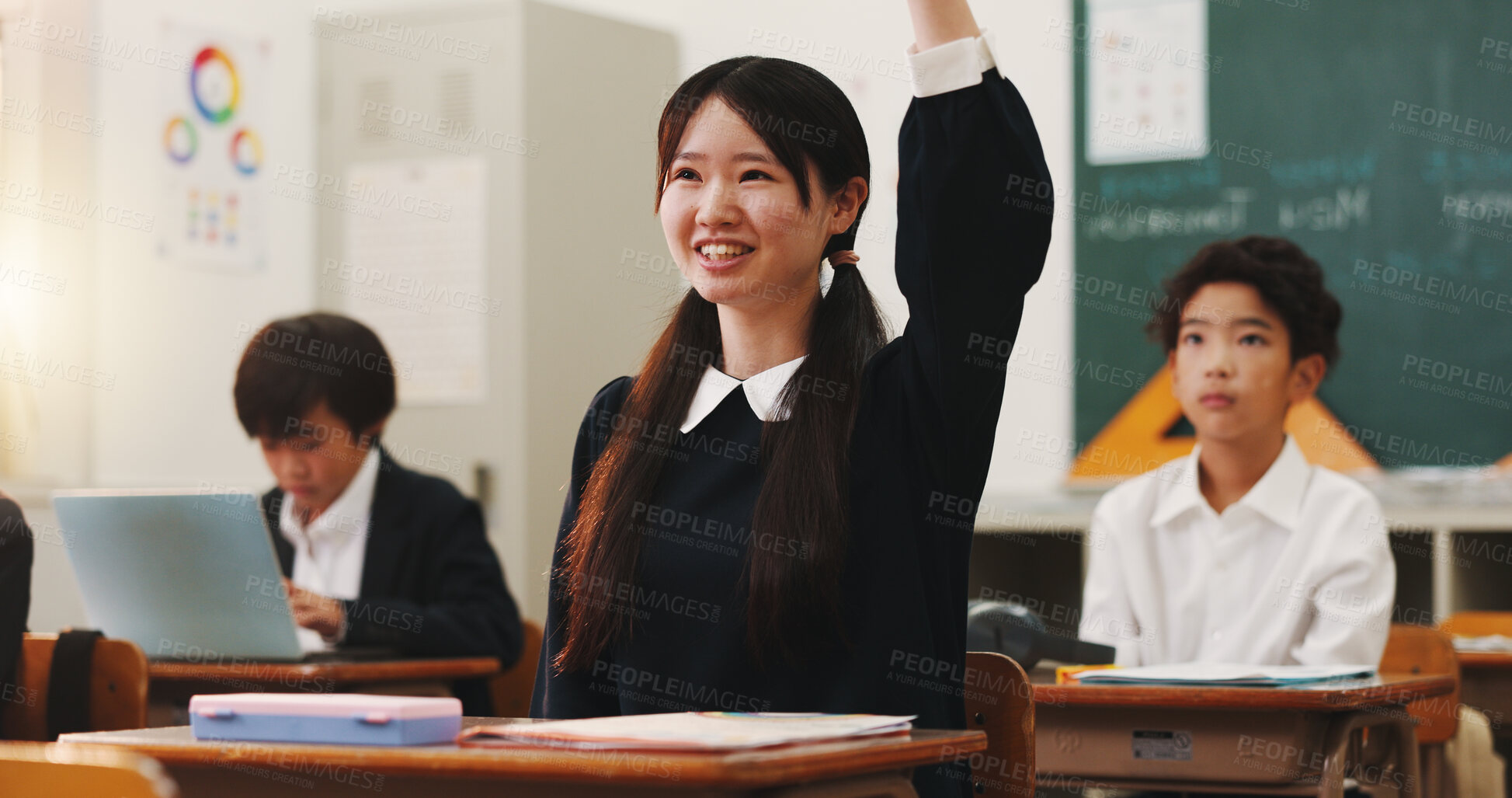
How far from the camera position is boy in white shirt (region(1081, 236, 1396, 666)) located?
253 cm

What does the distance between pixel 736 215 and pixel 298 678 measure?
3.99ft

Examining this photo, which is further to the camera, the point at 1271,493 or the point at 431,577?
the point at 431,577

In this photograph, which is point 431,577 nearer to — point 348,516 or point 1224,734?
point 348,516

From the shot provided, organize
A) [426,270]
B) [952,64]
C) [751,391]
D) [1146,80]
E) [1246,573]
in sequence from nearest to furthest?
[952,64], [751,391], [1246,573], [1146,80], [426,270]

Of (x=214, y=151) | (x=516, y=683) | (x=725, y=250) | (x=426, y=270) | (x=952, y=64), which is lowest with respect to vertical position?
(x=516, y=683)

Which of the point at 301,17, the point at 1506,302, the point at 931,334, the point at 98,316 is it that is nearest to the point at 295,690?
the point at 931,334

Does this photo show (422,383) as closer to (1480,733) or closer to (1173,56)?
(1173,56)

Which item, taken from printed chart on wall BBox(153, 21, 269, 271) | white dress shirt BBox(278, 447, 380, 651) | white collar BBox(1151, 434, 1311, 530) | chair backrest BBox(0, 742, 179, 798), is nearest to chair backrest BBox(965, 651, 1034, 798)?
chair backrest BBox(0, 742, 179, 798)

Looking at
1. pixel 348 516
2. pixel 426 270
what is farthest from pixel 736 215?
pixel 426 270

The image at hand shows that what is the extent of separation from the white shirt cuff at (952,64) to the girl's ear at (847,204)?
22cm

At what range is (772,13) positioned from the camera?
15.9 feet

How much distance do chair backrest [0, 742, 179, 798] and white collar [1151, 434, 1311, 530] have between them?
2.06 meters

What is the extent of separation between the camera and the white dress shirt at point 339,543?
2.94 metres

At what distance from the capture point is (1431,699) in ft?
8.11
